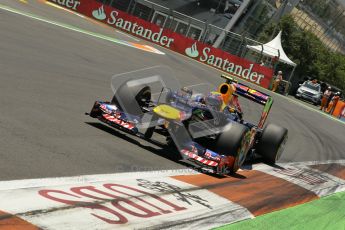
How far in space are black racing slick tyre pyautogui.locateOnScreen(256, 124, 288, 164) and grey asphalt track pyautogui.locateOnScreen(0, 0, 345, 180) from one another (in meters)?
1.62

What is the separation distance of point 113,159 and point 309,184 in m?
4.25

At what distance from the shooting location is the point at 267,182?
947cm

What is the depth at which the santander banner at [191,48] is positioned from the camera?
34.4 metres

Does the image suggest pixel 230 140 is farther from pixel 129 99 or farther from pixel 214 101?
pixel 129 99

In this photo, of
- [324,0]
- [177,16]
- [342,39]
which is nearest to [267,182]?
[177,16]

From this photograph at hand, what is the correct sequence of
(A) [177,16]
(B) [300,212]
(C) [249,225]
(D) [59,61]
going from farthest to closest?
(A) [177,16]
(D) [59,61]
(B) [300,212]
(C) [249,225]

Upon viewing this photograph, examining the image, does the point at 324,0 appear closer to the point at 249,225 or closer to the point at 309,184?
the point at 309,184

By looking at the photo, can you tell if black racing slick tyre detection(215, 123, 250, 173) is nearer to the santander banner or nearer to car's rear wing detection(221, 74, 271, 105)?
car's rear wing detection(221, 74, 271, 105)

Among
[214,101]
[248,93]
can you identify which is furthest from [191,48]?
[214,101]

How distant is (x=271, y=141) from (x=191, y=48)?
24.4 m

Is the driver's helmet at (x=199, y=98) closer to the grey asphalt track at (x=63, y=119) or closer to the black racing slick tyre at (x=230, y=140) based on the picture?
the black racing slick tyre at (x=230, y=140)

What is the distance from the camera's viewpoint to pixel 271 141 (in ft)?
35.2

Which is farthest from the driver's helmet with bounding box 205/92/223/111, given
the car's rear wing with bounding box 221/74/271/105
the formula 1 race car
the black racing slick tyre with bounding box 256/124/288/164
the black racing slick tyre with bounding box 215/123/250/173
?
the black racing slick tyre with bounding box 256/124/288/164

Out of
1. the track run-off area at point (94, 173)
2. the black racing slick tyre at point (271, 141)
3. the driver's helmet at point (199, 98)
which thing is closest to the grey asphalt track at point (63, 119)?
the track run-off area at point (94, 173)
